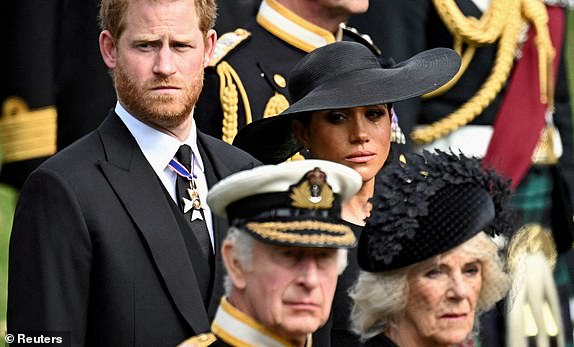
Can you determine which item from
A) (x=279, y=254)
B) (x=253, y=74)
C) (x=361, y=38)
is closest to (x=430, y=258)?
(x=279, y=254)

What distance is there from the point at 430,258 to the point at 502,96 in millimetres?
3014

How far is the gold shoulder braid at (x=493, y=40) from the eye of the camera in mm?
7969

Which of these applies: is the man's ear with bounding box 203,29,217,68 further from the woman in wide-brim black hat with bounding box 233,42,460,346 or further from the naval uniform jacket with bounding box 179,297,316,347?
the naval uniform jacket with bounding box 179,297,316,347

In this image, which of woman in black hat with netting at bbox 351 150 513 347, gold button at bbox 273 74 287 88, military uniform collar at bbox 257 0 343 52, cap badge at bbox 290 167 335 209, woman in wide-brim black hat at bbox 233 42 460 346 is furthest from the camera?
military uniform collar at bbox 257 0 343 52

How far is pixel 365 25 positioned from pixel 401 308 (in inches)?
116

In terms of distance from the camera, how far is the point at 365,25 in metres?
7.94

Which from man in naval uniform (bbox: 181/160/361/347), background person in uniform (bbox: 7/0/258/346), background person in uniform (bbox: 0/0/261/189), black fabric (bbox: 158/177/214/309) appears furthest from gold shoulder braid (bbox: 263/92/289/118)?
man in naval uniform (bbox: 181/160/361/347)

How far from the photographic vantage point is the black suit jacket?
5371mm

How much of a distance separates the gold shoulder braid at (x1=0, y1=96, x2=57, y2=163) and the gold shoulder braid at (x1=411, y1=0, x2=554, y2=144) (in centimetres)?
173

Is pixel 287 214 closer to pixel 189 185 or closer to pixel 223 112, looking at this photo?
pixel 189 185

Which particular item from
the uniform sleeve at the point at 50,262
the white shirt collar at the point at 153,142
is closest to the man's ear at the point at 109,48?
the white shirt collar at the point at 153,142

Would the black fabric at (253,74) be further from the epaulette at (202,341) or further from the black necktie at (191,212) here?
the epaulette at (202,341)

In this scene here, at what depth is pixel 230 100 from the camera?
22.4 feet

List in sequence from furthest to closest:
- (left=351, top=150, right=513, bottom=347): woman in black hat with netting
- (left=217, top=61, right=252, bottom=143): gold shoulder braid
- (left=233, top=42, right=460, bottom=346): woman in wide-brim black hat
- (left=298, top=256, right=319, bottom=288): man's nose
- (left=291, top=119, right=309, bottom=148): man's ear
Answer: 1. (left=217, top=61, right=252, bottom=143): gold shoulder braid
2. (left=291, top=119, right=309, bottom=148): man's ear
3. (left=233, top=42, right=460, bottom=346): woman in wide-brim black hat
4. (left=351, top=150, right=513, bottom=347): woman in black hat with netting
5. (left=298, top=256, right=319, bottom=288): man's nose
